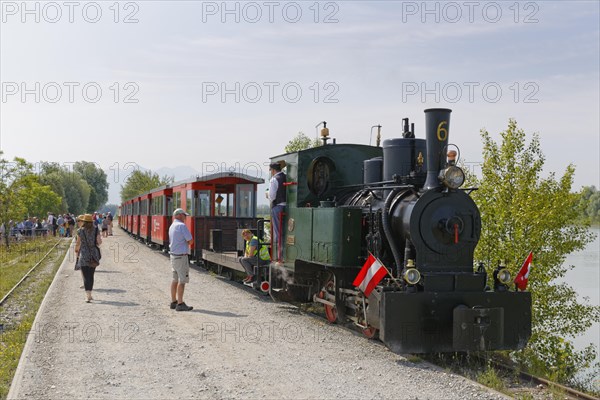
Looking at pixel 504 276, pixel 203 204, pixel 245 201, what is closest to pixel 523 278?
pixel 504 276

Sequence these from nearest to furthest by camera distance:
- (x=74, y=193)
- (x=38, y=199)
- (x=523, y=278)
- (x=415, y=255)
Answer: (x=415, y=255)
(x=523, y=278)
(x=38, y=199)
(x=74, y=193)

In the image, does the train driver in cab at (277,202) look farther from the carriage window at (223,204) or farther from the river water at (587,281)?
the river water at (587,281)

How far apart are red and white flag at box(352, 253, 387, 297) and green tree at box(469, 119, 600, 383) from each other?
352 inches

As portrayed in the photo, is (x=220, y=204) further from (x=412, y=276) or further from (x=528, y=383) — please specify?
(x=528, y=383)

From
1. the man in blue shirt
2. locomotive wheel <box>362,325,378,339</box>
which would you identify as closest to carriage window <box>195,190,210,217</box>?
the man in blue shirt

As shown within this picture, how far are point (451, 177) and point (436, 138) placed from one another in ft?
1.57

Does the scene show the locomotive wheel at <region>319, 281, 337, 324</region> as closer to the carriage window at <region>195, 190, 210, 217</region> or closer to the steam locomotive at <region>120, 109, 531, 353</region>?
the steam locomotive at <region>120, 109, 531, 353</region>

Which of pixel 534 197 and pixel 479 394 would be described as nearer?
pixel 479 394

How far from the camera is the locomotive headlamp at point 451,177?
6660 millimetres

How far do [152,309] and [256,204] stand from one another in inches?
299

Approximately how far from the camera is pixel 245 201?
17281 millimetres

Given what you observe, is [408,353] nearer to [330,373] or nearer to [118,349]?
[330,373]

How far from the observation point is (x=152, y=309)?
32.8ft

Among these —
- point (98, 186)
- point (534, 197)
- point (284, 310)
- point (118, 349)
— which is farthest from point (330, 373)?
point (98, 186)
